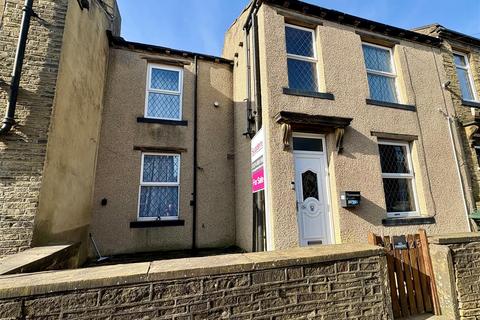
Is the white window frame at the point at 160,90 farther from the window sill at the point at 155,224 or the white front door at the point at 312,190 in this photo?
the white front door at the point at 312,190

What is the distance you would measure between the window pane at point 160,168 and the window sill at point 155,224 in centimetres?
115

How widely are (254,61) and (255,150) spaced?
2.16m

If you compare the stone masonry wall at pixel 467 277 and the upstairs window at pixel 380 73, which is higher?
the upstairs window at pixel 380 73

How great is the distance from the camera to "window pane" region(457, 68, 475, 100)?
767 centimetres

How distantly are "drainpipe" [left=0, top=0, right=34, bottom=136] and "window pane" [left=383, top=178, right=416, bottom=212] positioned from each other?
300 inches

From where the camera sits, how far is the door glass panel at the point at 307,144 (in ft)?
→ 17.6

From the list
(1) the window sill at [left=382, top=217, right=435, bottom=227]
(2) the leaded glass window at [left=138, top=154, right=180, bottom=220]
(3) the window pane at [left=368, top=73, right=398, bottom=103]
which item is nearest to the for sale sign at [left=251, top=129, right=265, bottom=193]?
(2) the leaded glass window at [left=138, top=154, right=180, bottom=220]

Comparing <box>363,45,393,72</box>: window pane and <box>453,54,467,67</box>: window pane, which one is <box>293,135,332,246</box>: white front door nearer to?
<box>363,45,393,72</box>: window pane

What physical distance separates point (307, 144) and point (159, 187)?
419cm

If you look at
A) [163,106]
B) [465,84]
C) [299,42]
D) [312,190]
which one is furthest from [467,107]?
[163,106]

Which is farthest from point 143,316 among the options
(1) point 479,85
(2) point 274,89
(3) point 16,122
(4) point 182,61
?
(1) point 479,85

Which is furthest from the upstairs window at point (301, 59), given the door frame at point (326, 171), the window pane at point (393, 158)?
the window pane at point (393, 158)

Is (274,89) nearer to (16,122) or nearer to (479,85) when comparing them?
(16,122)

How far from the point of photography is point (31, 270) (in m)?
2.58
